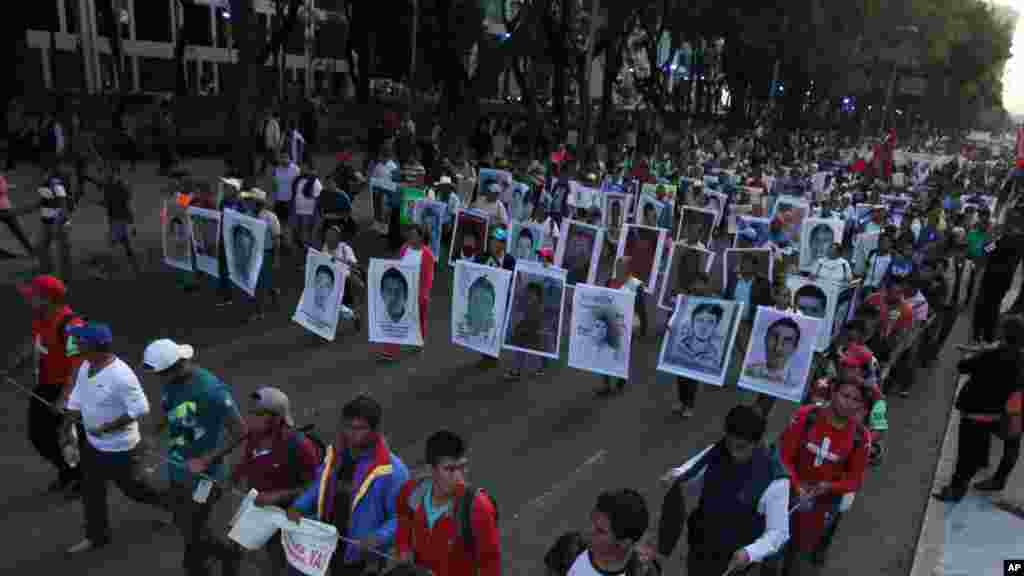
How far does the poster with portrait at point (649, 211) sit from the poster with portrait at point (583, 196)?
101cm

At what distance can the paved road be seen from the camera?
20.2 feet

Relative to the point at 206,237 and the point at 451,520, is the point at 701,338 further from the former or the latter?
the point at 206,237

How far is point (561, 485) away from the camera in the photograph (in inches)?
282

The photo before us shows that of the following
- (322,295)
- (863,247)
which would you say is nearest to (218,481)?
(322,295)

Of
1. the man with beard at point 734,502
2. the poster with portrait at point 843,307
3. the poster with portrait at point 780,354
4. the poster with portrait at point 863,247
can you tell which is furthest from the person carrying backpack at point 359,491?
the poster with portrait at point 863,247

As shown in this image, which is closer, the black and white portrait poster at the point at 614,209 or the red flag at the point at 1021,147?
the black and white portrait poster at the point at 614,209

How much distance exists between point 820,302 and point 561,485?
4.13 m

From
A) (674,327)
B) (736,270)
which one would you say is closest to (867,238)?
(736,270)

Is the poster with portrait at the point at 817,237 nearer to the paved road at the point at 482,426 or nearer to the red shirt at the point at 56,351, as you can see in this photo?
the paved road at the point at 482,426

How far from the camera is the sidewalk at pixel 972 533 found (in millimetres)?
6172

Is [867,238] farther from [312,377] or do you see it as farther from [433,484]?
[433,484]

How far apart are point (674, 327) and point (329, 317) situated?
4200mm

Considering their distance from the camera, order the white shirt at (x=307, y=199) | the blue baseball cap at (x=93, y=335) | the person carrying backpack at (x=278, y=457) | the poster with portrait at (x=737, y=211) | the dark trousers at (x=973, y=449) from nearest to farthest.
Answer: the person carrying backpack at (x=278, y=457), the blue baseball cap at (x=93, y=335), the dark trousers at (x=973, y=449), the white shirt at (x=307, y=199), the poster with portrait at (x=737, y=211)

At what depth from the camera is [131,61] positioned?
155 ft
